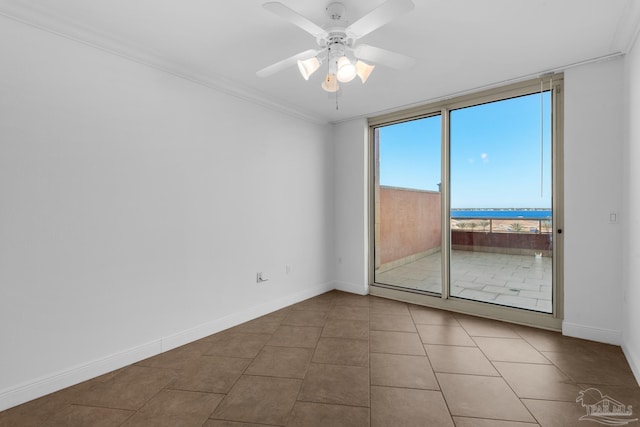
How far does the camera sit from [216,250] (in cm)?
309

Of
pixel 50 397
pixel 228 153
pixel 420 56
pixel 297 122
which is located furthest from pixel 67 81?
pixel 420 56

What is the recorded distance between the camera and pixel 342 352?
2611mm

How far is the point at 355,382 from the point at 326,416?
1.36 feet

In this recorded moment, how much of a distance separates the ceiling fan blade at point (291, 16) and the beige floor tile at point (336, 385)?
90.1 inches

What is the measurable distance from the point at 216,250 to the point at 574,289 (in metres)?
3.48

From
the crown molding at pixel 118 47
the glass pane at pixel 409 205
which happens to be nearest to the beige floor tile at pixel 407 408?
the glass pane at pixel 409 205

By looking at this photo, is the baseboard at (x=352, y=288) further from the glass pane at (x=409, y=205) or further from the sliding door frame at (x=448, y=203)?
the glass pane at (x=409, y=205)

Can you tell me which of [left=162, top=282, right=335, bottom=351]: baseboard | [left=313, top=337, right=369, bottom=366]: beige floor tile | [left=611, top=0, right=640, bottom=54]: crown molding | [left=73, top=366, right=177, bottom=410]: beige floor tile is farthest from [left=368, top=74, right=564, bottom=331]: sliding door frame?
[left=73, top=366, right=177, bottom=410]: beige floor tile

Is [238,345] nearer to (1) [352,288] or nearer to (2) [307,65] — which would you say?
(1) [352,288]

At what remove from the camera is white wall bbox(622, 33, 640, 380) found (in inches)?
86.7

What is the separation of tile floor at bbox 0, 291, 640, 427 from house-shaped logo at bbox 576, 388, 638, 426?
36 mm

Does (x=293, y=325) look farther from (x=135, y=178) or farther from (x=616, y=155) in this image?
(x=616, y=155)

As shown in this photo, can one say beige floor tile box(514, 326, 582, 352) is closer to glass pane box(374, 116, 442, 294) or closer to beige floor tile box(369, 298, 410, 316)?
glass pane box(374, 116, 442, 294)

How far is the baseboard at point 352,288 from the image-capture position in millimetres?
4383
